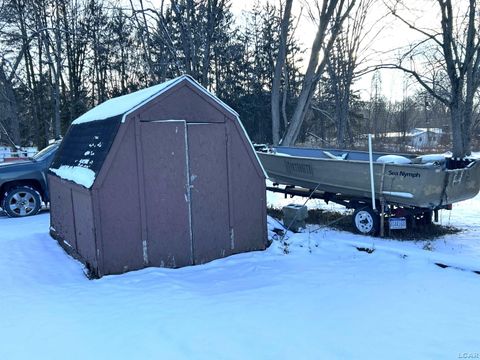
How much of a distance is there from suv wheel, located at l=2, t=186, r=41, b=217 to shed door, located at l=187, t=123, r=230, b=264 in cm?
571

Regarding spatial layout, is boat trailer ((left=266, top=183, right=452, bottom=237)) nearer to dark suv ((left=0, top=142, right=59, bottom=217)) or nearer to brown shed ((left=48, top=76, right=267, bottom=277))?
brown shed ((left=48, top=76, right=267, bottom=277))

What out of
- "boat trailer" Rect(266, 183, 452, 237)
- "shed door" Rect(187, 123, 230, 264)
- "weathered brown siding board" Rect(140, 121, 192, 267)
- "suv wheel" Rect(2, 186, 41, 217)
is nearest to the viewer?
"weathered brown siding board" Rect(140, 121, 192, 267)

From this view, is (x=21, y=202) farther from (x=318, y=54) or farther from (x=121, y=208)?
(x=318, y=54)

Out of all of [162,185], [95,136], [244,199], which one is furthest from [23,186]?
[244,199]

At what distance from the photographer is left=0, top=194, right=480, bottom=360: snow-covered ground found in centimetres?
388

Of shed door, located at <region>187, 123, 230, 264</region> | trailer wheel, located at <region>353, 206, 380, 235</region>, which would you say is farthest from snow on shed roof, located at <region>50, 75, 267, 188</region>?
trailer wheel, located at <region>353, 206, 380, 235</region>

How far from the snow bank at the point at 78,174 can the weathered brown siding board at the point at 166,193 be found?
0.74 m

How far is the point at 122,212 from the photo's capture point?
5906mm

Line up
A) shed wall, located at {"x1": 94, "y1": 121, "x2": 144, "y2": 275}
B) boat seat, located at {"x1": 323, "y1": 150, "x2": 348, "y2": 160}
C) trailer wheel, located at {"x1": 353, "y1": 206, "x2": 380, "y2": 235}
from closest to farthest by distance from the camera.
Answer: shed wall, located at {"x1": 94, "y1": 121, "x2": 144, "y2": 275}
trailer wheel, located at {"x1": 353, "y1": 206, "x2": 380, "y2": 235}
boat seat, located at {"x1": 323, "y1": 150, "x2": 348, "y2": 160}

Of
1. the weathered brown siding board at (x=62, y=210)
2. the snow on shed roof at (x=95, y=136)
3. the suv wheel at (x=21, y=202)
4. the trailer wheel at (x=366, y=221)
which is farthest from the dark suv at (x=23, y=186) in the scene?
the trailer wheel at (x=366, y=221)

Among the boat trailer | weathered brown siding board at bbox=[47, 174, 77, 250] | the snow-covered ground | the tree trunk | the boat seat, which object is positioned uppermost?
the tree trunk

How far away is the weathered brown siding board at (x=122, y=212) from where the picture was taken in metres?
5.79

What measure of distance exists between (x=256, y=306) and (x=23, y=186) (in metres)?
7.79

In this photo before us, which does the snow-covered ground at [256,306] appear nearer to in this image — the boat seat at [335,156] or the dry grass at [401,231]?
the dry grass at [401,231]
